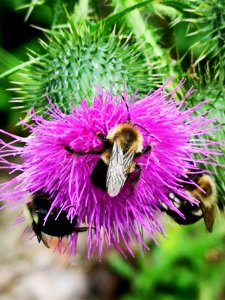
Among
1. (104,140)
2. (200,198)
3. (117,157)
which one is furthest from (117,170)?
(200,198)

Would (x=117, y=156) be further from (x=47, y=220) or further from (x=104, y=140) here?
(x=47, y=220)

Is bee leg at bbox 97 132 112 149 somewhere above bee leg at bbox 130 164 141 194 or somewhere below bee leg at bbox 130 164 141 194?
above

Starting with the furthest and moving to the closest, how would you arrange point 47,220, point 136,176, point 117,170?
point 47,220 < point 136,176 < point 117,170

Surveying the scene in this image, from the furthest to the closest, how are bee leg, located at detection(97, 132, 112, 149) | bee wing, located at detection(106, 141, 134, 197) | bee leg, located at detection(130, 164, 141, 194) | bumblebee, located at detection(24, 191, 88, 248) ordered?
bumblebee, located at detection(24, 191, 88, 248)
bee leg, located at detection(130, 164, 141, 194)
bee leg, located at detection(97, 132, 112, 149)
bee wing, located at detection(106, 141, 134, 197)

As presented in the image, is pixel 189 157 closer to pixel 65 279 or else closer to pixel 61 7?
pixel 61 7

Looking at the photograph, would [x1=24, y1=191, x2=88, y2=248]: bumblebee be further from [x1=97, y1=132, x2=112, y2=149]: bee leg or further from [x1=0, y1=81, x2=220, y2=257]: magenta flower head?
[x1=97, y1=132, x2=112, y2=149]: bee leg

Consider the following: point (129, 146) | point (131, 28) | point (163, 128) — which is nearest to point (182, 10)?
point (131, 28)

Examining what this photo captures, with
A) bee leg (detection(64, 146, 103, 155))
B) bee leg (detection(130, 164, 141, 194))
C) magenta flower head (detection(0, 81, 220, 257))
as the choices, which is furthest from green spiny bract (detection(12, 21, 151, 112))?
bee leg (detection(130, 164, 141, 194))
